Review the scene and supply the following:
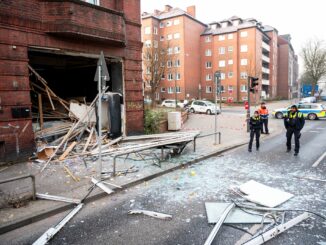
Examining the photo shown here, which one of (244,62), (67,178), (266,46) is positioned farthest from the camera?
(266,46)

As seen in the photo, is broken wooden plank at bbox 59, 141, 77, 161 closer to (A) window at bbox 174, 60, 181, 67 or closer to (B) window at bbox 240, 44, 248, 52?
(A) window at bbox 174, 60, 181, 67

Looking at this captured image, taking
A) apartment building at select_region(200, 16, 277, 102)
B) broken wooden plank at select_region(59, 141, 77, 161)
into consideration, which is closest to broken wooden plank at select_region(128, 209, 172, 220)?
broken wooden plank at select_region(59, 141, 77, 161)

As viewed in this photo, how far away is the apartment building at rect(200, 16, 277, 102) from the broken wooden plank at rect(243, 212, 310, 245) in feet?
160

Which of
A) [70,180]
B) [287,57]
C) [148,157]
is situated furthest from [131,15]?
[287,57]

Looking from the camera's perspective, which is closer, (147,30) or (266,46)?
(147,30)

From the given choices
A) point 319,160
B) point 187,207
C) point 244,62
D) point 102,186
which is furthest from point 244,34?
point 187,207

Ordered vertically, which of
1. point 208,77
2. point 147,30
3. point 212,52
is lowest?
point 208,77

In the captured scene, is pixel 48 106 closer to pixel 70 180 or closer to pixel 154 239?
pixel 70 180

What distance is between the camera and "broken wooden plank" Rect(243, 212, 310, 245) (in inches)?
152

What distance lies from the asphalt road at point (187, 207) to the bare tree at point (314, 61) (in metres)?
58.3

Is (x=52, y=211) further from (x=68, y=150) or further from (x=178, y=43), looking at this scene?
(x=178, y=43)

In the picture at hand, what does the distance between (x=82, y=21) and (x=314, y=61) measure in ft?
203

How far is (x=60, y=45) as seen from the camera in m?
9.52

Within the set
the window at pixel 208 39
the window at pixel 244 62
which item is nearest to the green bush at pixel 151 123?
the window at pixel 244 62
